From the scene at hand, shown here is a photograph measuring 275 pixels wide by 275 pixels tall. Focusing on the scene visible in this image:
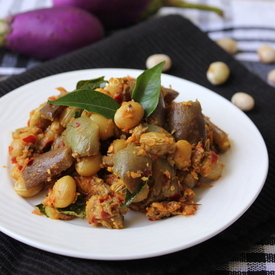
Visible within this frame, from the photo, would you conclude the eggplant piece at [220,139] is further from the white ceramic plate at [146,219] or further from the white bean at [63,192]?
the white bean at [63,192]

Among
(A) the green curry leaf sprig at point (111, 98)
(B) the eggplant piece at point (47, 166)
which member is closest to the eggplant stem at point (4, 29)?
(A) the green curry leaf sprig at point (111, 98)

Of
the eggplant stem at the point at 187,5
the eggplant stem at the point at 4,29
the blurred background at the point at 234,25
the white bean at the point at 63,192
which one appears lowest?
the blurred background at the point at 234,25

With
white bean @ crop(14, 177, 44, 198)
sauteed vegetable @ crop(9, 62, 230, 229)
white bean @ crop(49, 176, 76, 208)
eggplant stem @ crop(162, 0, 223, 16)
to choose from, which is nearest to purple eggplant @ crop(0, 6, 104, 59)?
eggplant stem @ crop(162, 0, 223, 16)

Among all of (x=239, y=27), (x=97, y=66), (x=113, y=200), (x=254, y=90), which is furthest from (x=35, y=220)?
(x=239, y=27)

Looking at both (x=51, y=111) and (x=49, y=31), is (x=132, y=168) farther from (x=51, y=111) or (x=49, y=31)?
(x=49, y=31)

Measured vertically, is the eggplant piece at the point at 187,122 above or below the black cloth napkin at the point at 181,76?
above

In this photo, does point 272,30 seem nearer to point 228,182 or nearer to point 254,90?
point 254,90

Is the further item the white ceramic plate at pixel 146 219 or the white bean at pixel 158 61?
the white bean at pixel 158 61
